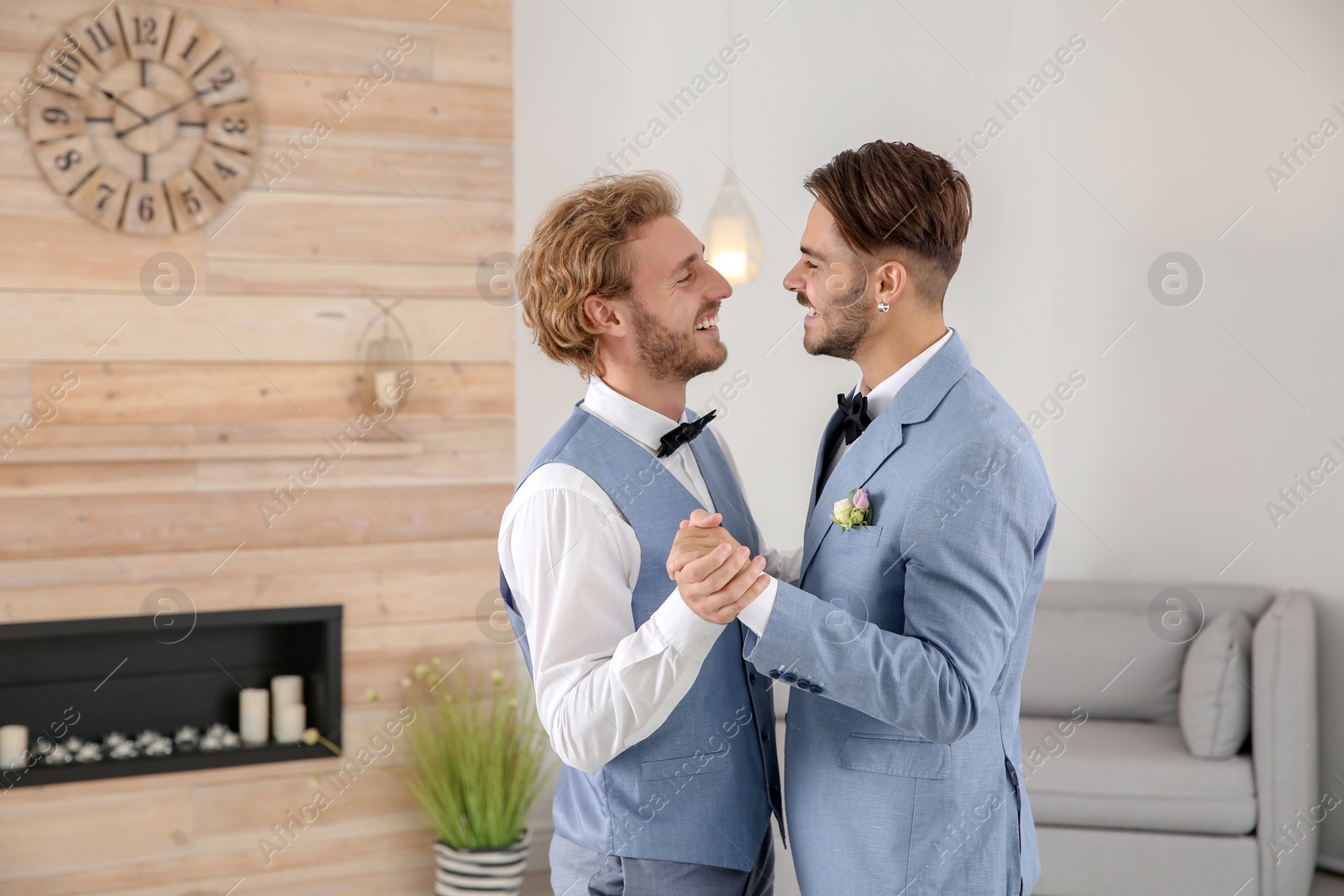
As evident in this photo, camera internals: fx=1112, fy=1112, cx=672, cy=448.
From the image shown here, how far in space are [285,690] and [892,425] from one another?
96.9 inches

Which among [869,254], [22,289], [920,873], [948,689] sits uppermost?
[22,289]

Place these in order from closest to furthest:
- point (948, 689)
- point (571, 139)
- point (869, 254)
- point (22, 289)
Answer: point (948, 689) < point (869, 254) < point (22, 289) < point (571, 139)

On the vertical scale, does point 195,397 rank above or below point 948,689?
above

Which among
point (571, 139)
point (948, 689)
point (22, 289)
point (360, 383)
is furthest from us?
point (571, 139)

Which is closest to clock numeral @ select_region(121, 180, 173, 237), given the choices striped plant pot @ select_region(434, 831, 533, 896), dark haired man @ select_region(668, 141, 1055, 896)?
striped plant pot @ select_region(434, 831, 533, 896)

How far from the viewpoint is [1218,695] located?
317 cm

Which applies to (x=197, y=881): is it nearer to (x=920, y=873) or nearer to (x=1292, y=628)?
(x=920, y=873)

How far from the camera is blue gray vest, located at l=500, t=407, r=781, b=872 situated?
151 cm

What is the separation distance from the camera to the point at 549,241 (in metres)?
1.69

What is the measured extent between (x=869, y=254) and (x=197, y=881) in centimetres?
276

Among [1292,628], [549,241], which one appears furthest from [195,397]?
[1292,628]

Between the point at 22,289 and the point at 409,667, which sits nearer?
the point at 22,289

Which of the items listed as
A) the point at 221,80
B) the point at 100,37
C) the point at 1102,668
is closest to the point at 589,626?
the point at 221,80

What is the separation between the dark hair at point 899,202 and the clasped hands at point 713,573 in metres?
0.48
